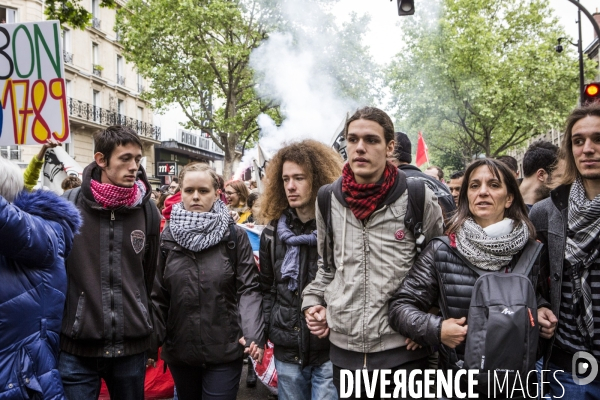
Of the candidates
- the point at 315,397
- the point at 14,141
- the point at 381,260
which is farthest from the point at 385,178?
the point at 14,141

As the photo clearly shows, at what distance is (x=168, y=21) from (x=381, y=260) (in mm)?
23943

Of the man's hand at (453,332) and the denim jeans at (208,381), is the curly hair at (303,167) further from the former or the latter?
the man's hand at (453,332)

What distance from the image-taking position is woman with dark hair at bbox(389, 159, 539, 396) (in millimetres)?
2449

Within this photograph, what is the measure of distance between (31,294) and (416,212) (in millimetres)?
1753

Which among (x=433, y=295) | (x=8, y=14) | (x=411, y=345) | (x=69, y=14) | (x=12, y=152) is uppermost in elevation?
(x=8, y=14)

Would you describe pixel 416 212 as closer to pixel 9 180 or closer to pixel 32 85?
pixel 9 180

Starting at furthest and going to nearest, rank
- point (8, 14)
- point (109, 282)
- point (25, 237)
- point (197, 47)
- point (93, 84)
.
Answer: point (93, 84) → point (8, 14) → point (197, 47) → point (109, 282) → point (25, 237)

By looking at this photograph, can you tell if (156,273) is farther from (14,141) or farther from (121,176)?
(14,141)

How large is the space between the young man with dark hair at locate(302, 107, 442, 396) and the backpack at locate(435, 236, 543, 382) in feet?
1.26

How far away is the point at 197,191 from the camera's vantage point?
11.2 feet

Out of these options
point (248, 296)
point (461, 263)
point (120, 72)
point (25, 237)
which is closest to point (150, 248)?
point (248, 296)

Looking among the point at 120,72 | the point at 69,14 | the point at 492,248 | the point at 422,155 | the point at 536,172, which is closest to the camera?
the point at 492,248

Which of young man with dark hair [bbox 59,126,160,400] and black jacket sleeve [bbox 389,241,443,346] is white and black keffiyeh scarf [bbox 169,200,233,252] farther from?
black jacket sleeve [bbox 389,241,443,346]

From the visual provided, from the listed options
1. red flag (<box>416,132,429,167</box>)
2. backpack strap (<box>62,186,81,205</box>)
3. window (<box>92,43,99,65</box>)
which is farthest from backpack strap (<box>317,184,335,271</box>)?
window (<box>92,43,99,65</box>)
